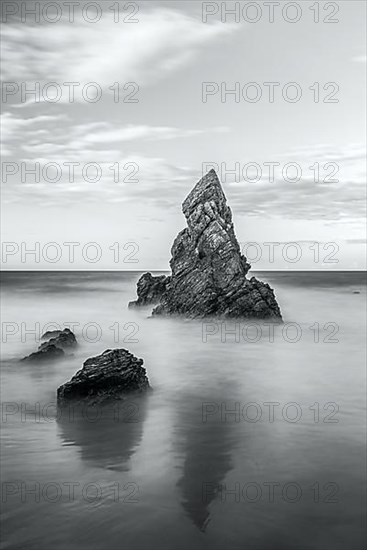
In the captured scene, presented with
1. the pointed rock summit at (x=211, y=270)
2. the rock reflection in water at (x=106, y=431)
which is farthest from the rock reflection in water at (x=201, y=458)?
the pointed rock summit at (x=211, y=270)

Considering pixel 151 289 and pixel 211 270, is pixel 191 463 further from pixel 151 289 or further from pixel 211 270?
pixel 151 289

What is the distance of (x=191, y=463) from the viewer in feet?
40.7

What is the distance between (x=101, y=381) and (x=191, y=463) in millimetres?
5204

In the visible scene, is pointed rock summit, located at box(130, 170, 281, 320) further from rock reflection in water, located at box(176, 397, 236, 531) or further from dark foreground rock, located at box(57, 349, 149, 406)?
rock reflection in water, located at box(176, 397, 236, 531)

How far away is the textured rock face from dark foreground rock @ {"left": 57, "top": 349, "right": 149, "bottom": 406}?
34338 millimetres

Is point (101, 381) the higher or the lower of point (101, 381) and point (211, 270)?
the lower

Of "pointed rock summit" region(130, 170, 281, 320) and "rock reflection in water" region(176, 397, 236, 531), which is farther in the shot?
"pointed rock summit" region(130, 170, 281, 320)

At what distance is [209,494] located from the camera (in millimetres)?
10766

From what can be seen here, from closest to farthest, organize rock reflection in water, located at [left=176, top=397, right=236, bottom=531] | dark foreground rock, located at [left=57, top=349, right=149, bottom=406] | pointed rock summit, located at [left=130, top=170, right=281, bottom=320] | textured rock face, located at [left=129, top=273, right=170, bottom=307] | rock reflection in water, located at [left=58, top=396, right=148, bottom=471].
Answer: rock reflection in water, located at [left=176, top=397, right=236, bottom=531] < rock reflection in water, located at [left=58, top=396, right=148, bottom=471] < dark foreground rock, located at [left=57, top=349, right=149, bottom=406] < pointed rock summit, located at [left=130, top=170, right=281, bottom=320] < textured rock face, located at [left=129, top=273, right=170, bottom=307]

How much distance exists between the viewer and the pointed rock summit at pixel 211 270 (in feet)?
128

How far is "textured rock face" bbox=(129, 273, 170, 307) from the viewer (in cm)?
5219

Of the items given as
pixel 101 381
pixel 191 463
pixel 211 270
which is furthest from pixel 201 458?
pixel 211 270

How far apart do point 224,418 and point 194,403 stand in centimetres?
208

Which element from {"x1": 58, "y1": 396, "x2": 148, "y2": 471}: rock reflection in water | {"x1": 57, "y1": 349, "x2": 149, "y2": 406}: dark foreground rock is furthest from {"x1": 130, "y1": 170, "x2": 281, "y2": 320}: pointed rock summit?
{"x1": 58, "y1": 396, "x2": 148, "y2": 471}: rock reflection in water
